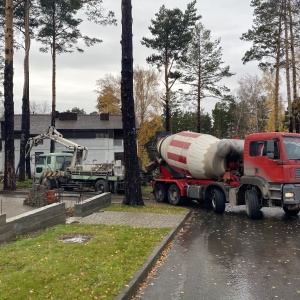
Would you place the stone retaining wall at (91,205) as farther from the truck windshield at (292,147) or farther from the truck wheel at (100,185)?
the truck windshield at (292,147)

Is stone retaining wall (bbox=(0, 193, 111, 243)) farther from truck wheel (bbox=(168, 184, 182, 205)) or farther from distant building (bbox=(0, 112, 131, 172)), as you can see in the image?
distant building (bbox=(0, 112, 131, 172))

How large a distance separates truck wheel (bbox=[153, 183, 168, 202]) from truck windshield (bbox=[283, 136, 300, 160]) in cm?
768

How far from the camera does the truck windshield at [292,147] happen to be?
43.2 ft

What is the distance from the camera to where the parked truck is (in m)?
23.0

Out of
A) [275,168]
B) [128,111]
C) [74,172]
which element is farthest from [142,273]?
[74,172]

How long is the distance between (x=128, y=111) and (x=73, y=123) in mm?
34146

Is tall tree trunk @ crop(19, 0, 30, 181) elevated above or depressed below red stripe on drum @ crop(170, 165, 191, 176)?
above

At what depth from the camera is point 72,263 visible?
718 centimetres

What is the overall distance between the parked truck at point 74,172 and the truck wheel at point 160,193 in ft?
10.5

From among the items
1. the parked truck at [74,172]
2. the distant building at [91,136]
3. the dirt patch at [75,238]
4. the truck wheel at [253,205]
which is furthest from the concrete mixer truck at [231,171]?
the distant building at [91,136]

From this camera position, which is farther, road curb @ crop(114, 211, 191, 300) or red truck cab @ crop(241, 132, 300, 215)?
red truck cab @ crop(241, 132, 300, 215)

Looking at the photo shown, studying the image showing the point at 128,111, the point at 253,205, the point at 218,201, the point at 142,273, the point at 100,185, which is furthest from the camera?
the point at 100,185

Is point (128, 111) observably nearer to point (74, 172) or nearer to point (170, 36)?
point (74, 172)

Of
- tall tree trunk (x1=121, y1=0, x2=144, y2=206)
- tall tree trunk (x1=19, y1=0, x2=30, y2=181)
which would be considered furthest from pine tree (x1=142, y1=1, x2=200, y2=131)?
tall tree trunk (x1=121, y1=0, x2=144, y2=206)
